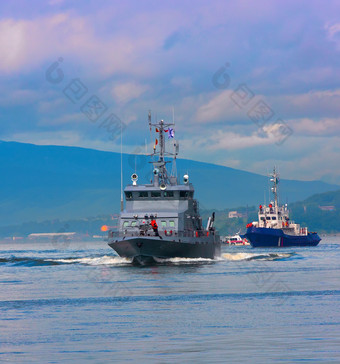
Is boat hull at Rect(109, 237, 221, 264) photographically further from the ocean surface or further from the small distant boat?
the small distant boat

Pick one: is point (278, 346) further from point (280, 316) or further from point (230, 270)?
point (230, 270)

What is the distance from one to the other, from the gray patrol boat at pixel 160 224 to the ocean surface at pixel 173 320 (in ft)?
56.1

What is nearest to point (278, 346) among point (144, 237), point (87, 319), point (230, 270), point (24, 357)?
point (24, 357)

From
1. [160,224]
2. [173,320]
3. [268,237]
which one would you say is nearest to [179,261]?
[160,224]

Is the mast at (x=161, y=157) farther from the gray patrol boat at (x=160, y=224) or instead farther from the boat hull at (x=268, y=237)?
the boat hull at (x=268, y=237)

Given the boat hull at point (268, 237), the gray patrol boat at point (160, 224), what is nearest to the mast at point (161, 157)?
the gray patrol boat at point (160, 224)

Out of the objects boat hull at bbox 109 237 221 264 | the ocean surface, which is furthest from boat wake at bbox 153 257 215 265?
the ocean surface

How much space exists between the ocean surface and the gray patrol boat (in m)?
17.1

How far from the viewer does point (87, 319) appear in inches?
1459

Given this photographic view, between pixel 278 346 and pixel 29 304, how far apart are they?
2000 centimetres

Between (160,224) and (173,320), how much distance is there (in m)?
49.6

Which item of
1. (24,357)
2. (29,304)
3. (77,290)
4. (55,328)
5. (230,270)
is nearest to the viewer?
(24,357)

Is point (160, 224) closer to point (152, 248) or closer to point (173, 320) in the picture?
point (152, 248)

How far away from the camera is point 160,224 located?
8544 centimetres
